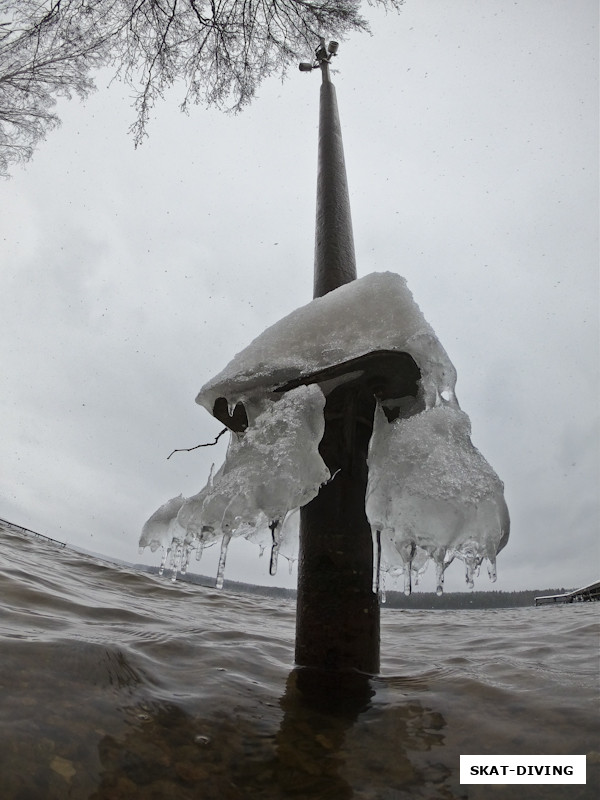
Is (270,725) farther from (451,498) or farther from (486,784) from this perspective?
(451,498)

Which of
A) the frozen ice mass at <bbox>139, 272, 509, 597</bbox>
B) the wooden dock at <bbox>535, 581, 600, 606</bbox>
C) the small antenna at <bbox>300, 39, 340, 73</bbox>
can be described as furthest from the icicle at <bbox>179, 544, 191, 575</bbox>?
the wooden dock at <bbox>535, 581, 600, 606</bbox>

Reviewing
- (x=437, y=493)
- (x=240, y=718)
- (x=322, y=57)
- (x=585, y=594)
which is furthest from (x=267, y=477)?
(x=585, y=594)

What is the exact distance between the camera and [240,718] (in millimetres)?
1311

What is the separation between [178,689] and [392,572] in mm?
1304

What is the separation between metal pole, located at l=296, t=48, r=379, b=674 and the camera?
5.23ft

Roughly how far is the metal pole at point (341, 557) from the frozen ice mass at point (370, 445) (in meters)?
0.06

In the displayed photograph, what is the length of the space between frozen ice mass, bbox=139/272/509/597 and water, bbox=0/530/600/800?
1.38 feet

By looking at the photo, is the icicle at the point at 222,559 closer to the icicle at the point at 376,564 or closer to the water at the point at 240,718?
the water at the point at 240,718

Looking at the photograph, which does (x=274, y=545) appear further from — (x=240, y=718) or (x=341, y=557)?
(x=240, y=718)

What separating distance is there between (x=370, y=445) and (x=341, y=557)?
45cm

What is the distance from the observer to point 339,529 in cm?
168

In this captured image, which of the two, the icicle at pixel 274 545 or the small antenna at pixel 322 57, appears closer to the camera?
the icicle at pixel 274 545

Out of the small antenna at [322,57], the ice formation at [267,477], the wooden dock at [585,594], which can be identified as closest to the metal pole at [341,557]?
the ice formation at [267,477]

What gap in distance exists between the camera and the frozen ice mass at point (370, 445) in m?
1.48
